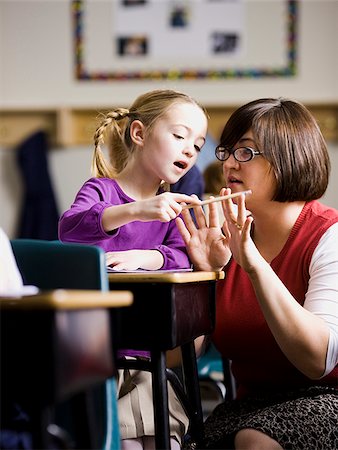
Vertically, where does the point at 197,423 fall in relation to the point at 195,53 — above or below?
below

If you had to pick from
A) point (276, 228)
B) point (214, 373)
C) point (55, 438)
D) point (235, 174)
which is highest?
point (235, 174)

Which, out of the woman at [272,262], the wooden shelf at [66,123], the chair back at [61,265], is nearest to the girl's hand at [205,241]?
the woman at [272,262]

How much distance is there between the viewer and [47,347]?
1.18 m

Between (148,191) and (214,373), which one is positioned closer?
(148,191)

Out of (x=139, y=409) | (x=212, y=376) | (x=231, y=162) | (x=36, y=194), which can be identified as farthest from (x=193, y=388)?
(x=36, y=194)

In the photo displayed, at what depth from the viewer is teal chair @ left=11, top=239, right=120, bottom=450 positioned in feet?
4.74

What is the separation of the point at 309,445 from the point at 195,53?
3.69 metres

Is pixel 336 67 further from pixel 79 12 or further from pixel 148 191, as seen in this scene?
pixel 148 191

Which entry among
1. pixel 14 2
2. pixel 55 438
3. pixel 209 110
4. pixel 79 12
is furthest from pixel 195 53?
pixel 55 438

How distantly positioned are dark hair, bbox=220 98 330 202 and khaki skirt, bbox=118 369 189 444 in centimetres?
56

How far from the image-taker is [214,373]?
289cm

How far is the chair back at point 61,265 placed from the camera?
1.53m

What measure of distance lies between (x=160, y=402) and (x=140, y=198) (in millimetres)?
704

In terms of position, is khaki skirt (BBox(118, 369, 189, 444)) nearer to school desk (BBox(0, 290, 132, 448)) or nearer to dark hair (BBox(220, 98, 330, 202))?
dark hair (BBox(220, 98, 330, 202))
